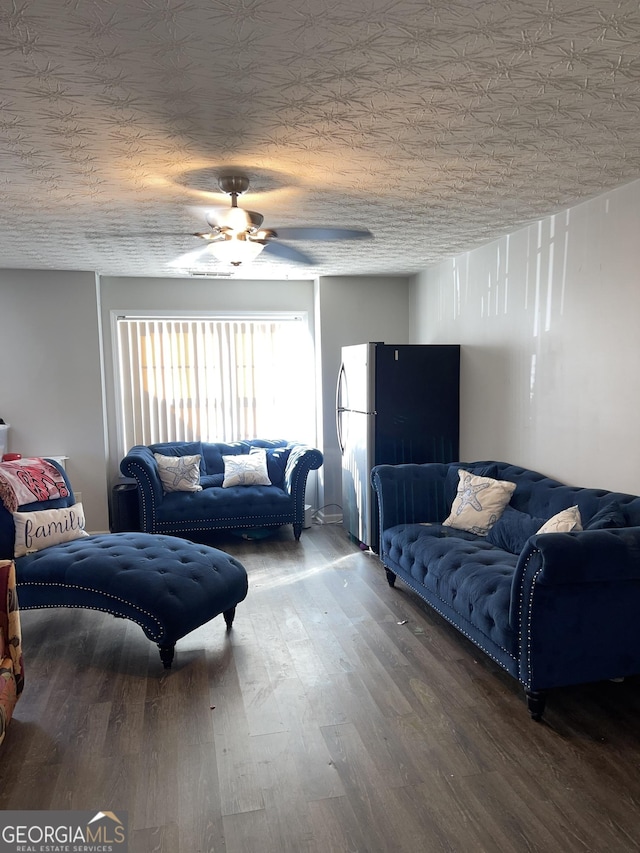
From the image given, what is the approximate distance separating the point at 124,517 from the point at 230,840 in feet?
12.1

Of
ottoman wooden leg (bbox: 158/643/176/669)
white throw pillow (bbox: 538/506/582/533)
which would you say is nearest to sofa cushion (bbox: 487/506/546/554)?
white throw pillow (bbox: 538/506/582/533)

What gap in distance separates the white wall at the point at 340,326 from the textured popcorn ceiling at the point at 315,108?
2.18 metres

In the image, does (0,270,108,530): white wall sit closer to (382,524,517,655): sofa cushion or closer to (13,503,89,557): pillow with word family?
(13,503,89,557): pillow with word family

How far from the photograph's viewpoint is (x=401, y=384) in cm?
479

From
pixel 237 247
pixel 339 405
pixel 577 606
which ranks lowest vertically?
pixel 577 606

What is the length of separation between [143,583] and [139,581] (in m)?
0.03

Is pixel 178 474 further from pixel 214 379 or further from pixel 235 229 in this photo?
pixel 235 229

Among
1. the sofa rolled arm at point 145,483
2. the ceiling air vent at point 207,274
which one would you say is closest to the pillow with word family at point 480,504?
the sofa rolled arm at point 145,483

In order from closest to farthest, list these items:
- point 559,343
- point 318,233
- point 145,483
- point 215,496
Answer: point 318,233 → point 559,343 → point 145,483 → point 215,496

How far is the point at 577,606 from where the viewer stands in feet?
8.18

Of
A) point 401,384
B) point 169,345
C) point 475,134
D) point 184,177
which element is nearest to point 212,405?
point 169,345

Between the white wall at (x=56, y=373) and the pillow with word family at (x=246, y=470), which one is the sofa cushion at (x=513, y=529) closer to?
the pillow with word family at (x=246, y=470)

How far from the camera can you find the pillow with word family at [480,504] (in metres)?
3.82

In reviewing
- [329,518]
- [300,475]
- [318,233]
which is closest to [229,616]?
[300,475]
